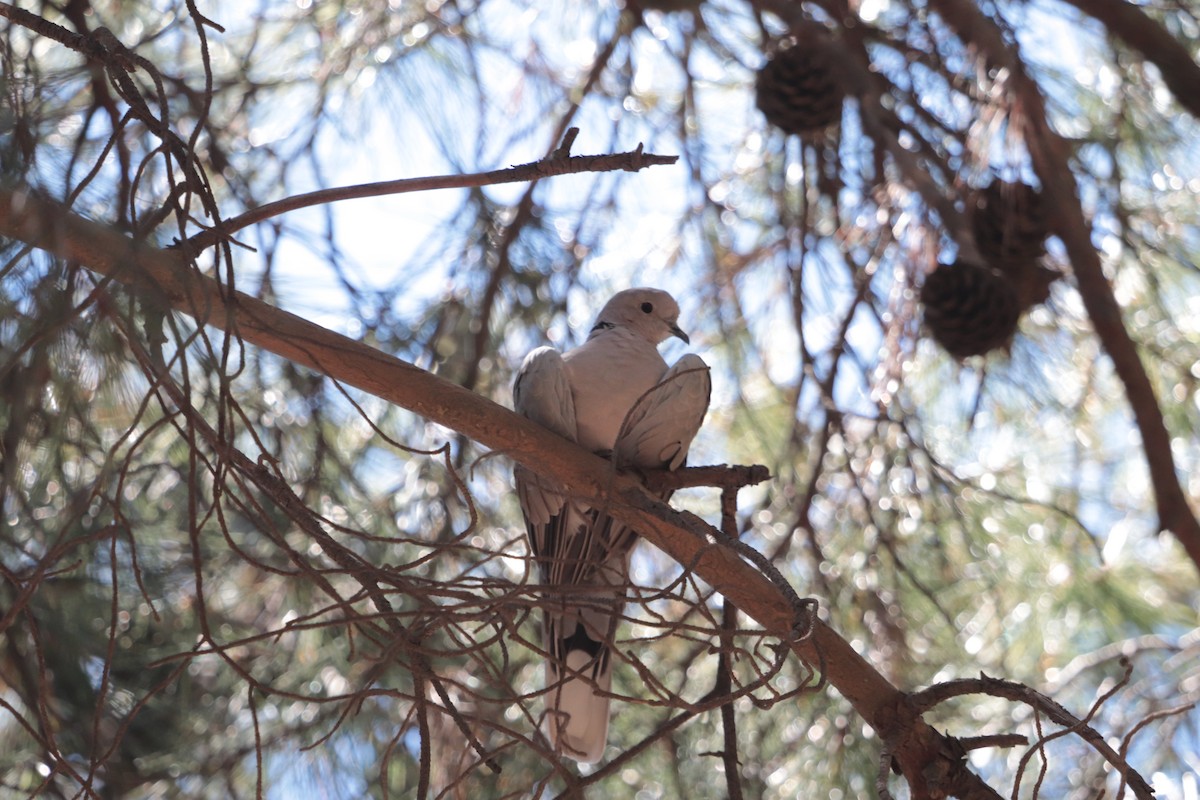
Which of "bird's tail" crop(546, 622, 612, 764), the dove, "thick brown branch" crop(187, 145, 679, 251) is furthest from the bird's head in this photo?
"thick brown branch" crop(187, 145, 679, 251)

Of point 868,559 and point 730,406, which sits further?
point 730,406

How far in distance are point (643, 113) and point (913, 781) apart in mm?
1809

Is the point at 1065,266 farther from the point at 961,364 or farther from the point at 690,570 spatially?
the point at 690,570

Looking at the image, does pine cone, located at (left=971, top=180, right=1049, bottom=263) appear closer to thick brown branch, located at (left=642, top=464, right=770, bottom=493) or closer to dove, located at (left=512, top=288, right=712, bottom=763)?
dove, located at (left=512, top=288, right=712, bottom=763)

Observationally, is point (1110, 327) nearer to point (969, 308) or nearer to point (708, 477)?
point (969, 308)

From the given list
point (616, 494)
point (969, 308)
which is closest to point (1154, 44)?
point (969, 308)

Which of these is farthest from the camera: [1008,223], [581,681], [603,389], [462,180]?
[1008,223]

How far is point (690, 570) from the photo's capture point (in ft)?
4.15

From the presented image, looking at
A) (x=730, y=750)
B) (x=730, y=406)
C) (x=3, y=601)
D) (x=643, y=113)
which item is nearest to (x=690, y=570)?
(x=730, y=750)

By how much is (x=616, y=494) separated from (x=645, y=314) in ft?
2.68

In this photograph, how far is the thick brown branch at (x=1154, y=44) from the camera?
7.00 ft

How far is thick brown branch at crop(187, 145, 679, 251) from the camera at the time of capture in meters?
1.29

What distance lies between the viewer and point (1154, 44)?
7.14 feet

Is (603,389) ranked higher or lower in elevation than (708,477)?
higher
